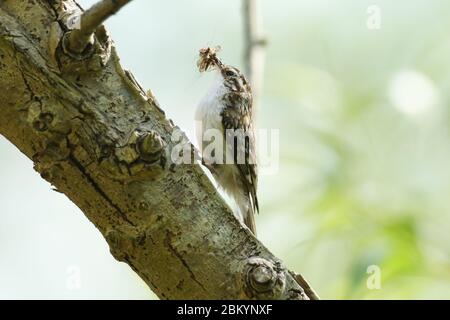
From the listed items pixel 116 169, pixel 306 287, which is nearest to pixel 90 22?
pixel 116 169

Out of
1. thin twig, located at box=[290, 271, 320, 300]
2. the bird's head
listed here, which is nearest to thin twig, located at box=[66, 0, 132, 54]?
thin twig, located at box=[290, 271, 320, 300]

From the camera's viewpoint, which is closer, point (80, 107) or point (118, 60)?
point (80, 107)

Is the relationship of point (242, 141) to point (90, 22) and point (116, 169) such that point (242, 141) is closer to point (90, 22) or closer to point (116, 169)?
point (116, 169)

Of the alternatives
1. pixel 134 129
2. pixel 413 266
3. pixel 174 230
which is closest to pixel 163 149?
pixel 134 129

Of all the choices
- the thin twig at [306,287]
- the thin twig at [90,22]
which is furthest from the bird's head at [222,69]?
the thin twig at [90,22]

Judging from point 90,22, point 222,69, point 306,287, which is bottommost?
point 306,287

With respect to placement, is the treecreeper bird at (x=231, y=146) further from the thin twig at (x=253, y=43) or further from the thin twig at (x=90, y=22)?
the thin twig at (x=90, y=22)
